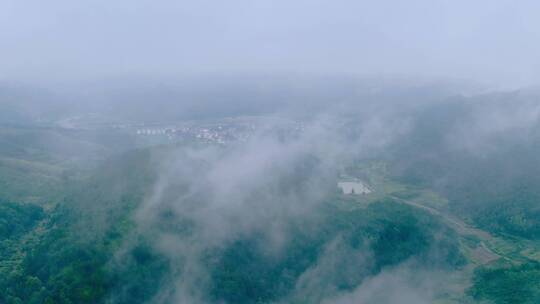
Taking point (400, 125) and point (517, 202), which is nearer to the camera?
point (517, 202)

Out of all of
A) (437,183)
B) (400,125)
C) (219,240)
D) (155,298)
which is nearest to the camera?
(155,298)

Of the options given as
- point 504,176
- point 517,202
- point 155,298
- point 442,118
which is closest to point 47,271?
point 155,298

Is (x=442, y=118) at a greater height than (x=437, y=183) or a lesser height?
greater

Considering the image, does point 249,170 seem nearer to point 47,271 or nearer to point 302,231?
point 302,231

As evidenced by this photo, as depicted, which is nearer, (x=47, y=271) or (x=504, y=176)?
(x=47, y=271)

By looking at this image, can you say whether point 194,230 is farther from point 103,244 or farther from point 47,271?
point 47,271

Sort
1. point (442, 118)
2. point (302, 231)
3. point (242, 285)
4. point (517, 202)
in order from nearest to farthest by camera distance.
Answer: point (242, 285)
point (302, 231)
point (517, 202)
point (442, 118)

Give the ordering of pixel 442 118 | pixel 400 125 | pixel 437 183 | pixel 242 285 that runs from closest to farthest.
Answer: pixel 242 285, pixel 437 183, pixel 442 118, pixel 400 125

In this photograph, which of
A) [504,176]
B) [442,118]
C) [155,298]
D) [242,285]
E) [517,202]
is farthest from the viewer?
[442,118]

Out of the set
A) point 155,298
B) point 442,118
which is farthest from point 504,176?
point 155,298
